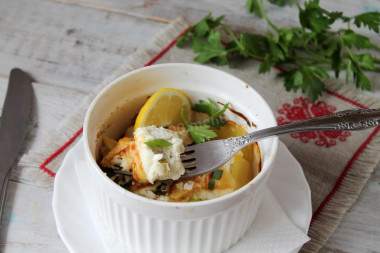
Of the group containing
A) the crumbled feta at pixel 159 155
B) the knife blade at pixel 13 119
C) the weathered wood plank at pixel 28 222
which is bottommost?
the weathered wood plank at pixel 28 222

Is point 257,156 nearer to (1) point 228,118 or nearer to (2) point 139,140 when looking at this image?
(1) point 228,118

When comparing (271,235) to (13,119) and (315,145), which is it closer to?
(315,145)

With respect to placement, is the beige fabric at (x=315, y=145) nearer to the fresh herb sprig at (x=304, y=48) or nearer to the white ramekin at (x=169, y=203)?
the fresh herb sprig at (x=304, y=48)

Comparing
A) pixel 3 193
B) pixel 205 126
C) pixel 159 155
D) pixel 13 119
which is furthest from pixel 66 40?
pixel 159 155

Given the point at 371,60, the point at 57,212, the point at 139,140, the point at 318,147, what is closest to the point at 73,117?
the point at 57,212

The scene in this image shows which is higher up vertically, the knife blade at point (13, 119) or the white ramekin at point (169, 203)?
the white ramekin at point (169, 203)

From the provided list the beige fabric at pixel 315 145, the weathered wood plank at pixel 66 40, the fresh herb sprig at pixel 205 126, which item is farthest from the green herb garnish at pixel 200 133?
the weathered wood plank at pixel 66 40

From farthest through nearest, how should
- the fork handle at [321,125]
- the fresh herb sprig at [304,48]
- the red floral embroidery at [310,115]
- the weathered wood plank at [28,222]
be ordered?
the fresh herb sprig at [304,48], the red floral embroidery at [310,115], the weathered wood plank at [28,222], the fork handle at [321,125]
